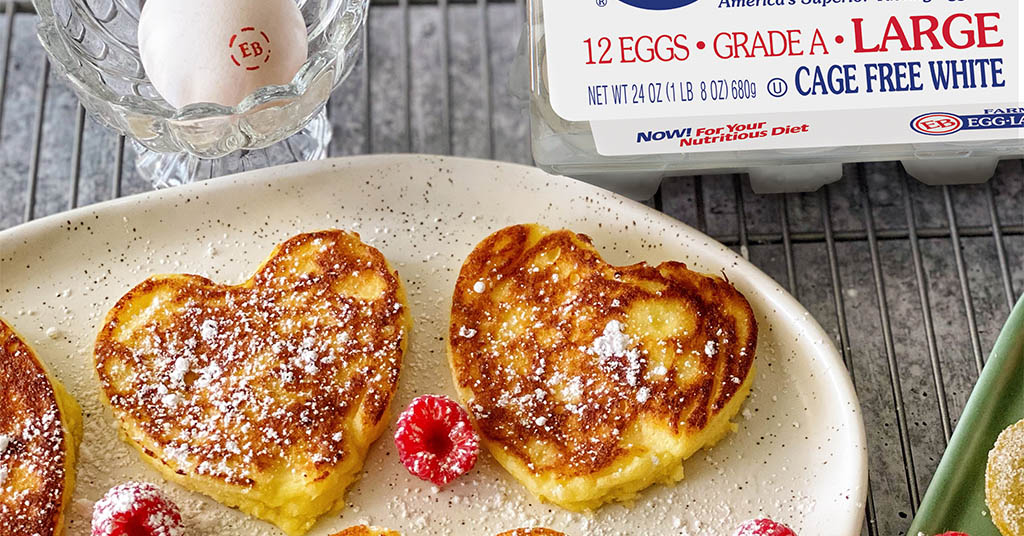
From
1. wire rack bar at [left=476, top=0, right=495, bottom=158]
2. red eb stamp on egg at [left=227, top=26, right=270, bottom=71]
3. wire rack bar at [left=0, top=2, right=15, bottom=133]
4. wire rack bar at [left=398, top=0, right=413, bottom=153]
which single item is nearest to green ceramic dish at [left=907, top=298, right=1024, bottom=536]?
wire rack bar at [left=476, top=0, right=495, bottom=158]

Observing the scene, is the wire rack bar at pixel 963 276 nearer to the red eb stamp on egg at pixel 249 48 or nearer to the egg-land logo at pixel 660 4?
the egg-land logo at pixel 660 4

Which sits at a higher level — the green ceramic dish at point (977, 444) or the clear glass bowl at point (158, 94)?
the clear glass bowl at point (158, 94)

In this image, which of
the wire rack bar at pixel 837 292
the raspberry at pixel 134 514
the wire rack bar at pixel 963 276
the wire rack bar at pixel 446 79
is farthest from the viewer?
the wire rack bar at pixel 446 79

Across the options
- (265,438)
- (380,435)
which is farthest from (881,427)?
(265,438)

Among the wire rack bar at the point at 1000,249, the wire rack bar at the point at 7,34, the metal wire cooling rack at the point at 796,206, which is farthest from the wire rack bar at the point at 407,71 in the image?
the wire rack bar at the point at 1000,249

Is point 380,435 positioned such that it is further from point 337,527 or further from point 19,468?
point 19,468

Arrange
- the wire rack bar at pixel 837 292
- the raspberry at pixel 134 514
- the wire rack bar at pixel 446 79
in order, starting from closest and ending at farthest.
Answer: the raspberry at pixel 134 514 < the wire rack bar at pixel 837 292 < the wire rack bar at pixel 446 79
